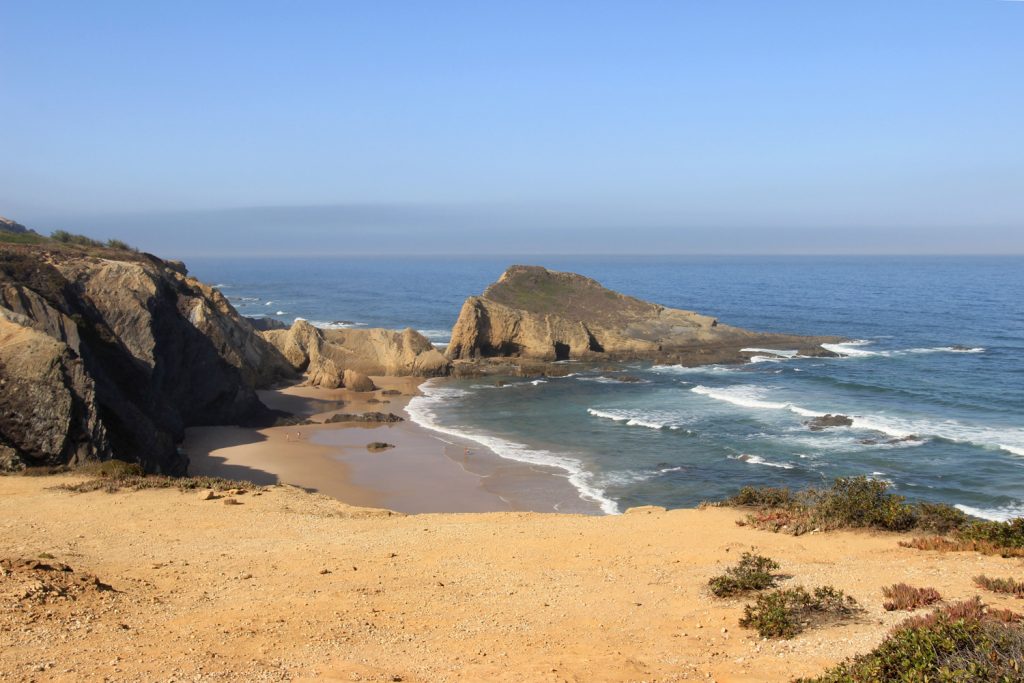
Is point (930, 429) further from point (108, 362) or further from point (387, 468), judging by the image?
point (108, 362)

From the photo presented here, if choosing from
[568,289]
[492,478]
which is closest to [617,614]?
[492,478]

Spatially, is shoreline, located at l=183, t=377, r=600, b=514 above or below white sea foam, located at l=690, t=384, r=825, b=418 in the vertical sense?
below

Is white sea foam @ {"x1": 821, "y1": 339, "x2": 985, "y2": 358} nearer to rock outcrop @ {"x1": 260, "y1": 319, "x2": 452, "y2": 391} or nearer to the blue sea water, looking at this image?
the blue sea water

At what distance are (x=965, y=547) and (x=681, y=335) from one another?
42.2m

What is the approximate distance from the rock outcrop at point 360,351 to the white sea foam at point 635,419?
41.7 ft

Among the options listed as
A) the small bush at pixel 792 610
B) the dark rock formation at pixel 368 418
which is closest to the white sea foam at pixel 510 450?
the dark rock formation at pixel 368 418

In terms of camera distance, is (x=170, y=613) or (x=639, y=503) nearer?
(x=170, y=613)

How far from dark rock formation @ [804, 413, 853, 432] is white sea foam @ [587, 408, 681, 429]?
5207mm

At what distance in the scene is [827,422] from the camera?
3184 cm

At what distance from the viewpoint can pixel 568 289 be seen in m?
57.9

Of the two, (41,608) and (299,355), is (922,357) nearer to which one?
(299,355)

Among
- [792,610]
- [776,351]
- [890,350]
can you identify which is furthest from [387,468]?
[890,350]

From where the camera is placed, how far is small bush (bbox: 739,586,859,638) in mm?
9836

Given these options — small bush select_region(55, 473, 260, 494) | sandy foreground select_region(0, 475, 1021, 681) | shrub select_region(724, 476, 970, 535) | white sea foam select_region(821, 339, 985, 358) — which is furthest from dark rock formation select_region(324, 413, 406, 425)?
white sea foam select_region(821, 339, 985, 358)
